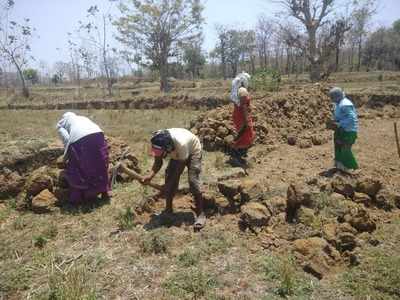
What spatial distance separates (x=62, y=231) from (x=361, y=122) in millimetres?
9237

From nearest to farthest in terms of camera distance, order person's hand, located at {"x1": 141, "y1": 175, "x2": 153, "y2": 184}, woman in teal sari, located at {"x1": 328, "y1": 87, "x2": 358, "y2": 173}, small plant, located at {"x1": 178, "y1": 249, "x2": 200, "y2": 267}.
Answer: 1. small plant, located at {"x1": 178, "y1": 249, "x2": 200, "y2": 267}
2. person's hand, located at {"x1": 141, "y1": 175, "x2": 153, "y2": 184}
3. woman in teal sari, located at {"x1": 328, "y1": 87, "x2": 358, "y2": 173}

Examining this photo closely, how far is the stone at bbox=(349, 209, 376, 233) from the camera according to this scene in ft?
13.4

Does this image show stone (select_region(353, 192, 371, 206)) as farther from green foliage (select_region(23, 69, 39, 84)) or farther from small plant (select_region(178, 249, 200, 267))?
green foliage (select_region(23, 69, 39, 84))

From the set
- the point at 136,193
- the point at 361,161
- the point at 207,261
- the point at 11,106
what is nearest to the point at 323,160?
the point at 361,161

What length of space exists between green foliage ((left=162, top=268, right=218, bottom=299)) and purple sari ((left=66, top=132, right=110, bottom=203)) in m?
2.06

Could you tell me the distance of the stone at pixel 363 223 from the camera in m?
4.10

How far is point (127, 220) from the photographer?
4.40 metres

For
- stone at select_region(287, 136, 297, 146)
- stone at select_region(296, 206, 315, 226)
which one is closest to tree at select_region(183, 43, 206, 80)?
stone at select_region(287, 136, 297, 146)

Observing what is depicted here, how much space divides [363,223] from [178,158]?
83.2 inches

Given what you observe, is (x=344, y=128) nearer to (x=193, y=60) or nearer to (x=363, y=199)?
(x=363, y=199)

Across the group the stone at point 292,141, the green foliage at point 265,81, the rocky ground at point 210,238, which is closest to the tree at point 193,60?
the green foliage at point 265,81

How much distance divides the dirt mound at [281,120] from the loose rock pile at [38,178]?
2.19m

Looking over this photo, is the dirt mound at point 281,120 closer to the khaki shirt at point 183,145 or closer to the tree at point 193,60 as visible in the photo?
the khaki shirt at point 183,145

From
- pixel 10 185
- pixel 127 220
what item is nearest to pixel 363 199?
pixel 127 220
